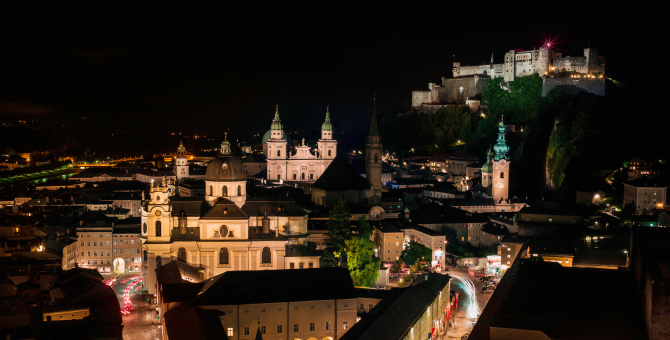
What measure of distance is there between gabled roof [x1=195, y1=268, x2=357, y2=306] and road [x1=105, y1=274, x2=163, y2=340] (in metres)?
2.73

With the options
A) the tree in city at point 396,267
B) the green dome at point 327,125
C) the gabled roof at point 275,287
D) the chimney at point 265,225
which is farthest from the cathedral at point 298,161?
the gabled roof at point 275,287

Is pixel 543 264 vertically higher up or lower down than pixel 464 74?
lower down

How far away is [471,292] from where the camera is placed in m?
31.9

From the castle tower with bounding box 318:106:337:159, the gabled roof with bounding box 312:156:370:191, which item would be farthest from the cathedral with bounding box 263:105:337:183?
the gabled roof with bounding box 312:156:370:191

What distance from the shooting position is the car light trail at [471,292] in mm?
28719

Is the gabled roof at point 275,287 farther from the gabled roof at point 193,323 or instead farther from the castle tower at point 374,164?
the castle tower at point 374,164

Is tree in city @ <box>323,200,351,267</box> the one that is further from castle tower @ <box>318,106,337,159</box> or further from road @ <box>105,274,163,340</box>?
castle tower @ <box>318,106,337,159</box>

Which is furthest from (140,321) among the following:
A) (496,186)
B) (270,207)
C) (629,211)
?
(496,186)

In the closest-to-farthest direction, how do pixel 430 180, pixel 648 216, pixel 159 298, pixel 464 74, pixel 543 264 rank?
pixel 543 264, pixel 159 298, pixel 648 216, pixel 430 180, pixel 464 74

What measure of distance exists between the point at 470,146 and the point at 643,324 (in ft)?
189

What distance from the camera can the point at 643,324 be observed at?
13.4 metres

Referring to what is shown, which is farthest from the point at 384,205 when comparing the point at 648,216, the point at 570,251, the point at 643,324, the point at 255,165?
the point at 643,324

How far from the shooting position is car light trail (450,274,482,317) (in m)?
28.7

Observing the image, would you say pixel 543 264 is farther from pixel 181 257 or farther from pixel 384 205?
pixel 384 205
